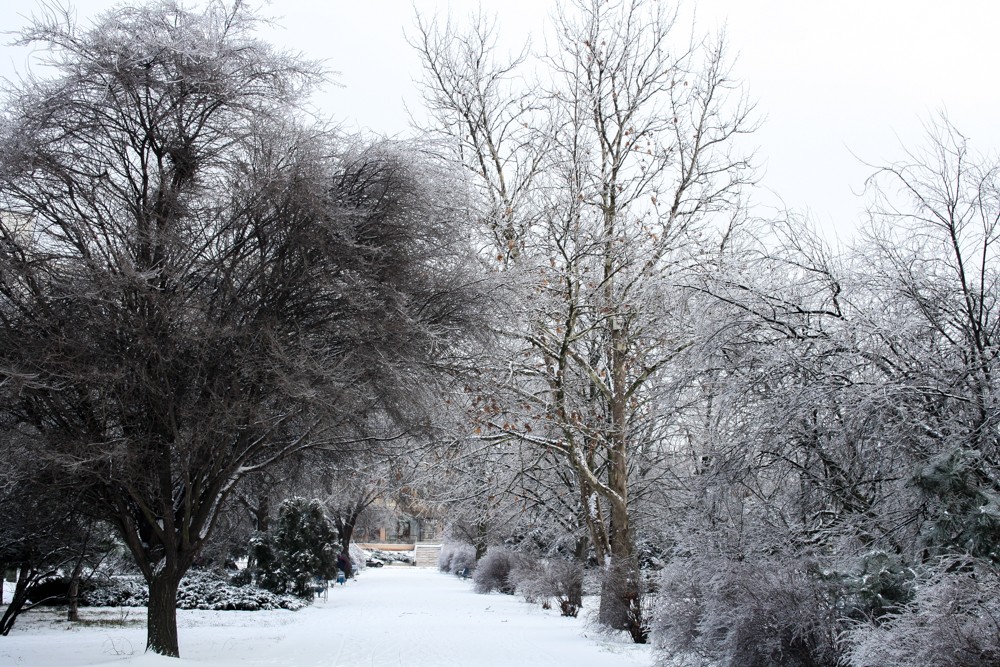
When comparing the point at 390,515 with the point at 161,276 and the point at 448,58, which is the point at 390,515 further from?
the point at 161,276

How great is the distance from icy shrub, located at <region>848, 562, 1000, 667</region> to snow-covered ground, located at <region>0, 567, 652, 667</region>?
200 inches

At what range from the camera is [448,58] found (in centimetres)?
1711

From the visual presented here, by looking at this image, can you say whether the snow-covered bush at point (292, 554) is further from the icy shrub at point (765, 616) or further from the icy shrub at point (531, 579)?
the icy shrub at point (765, 616)

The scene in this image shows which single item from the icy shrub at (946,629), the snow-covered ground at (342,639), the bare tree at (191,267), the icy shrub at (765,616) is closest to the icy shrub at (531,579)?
the snow-covered ground at (342,639)

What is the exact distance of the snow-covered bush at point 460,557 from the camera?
4109 centimetres

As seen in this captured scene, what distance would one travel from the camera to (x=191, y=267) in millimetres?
10828

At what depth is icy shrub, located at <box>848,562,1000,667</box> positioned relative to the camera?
561 centimetres

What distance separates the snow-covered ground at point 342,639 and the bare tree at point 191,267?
2132mm

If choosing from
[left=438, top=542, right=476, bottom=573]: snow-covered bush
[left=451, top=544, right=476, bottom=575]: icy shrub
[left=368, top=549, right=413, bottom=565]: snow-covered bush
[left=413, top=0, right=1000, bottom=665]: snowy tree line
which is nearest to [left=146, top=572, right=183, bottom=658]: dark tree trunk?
[left=413, top=0, right=1000, bottom=665]: snowy tree line

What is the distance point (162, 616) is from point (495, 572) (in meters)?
19.5

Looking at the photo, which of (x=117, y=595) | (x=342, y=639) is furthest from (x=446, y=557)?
(x=342, y=639)

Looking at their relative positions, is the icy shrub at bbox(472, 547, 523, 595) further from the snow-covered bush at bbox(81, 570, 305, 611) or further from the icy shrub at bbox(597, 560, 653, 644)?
the icy shrub at bbox(597, 560, 653, 644)

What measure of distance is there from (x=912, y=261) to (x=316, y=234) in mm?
6520

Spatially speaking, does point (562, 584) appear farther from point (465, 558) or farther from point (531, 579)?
point (465, 558)
